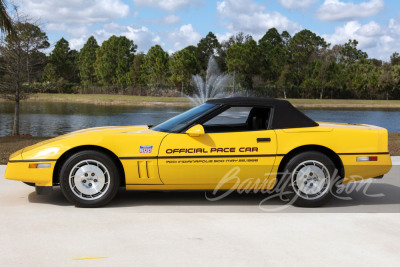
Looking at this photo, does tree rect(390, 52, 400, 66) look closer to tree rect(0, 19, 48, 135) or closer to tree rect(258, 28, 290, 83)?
tree rect(258, 28, 290, 83)

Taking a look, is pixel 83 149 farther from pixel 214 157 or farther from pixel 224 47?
pixel 224 47

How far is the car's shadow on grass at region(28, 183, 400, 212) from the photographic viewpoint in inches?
228

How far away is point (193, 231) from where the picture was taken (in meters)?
4.72

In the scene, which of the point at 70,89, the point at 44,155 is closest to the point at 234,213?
the point at 44,155

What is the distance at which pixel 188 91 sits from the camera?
6241 centimetres

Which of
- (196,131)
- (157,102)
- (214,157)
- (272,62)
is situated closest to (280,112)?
(214,157)

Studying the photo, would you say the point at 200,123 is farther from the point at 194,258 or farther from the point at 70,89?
the point at 70,89

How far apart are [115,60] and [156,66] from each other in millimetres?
16063

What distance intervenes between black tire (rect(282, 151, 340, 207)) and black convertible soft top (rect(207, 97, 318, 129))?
1.35ft

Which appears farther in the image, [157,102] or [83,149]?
[157,102]

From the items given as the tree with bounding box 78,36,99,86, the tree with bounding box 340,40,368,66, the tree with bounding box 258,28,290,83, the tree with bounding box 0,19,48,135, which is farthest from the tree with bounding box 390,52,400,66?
the tree with bounding box 0,19,48,135

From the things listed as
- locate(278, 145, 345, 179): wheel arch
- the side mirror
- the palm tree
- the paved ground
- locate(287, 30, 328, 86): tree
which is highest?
locate(287, 30, 328, 86): tree

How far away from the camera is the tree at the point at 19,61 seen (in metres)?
20.1

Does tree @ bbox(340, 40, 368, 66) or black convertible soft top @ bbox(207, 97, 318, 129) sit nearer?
black convertible soft top @ bbox(207, 97, 318, 129)
